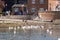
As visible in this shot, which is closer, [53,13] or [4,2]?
[53,13]

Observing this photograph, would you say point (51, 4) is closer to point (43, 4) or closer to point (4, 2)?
point (43, 4)

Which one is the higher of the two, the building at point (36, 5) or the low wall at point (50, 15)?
the low wall at point (50, 15)

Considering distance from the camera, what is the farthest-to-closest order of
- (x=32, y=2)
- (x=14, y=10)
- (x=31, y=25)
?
(x=32, y=2) < (x=14, y=10) < (x=31, y=25)

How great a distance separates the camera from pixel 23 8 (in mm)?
53969

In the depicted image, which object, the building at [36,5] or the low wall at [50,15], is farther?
the building at [36,5]

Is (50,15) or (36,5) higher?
(50,15)

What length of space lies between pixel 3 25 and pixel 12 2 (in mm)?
27532

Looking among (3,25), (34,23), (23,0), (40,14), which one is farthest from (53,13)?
(23,0)

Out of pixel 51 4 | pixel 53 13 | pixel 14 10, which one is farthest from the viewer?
pixel 14 10

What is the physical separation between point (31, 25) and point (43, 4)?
84.6 ft

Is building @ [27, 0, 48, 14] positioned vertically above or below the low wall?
below

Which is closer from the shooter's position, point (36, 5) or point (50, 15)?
point (50, 15)

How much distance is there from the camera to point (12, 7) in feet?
179

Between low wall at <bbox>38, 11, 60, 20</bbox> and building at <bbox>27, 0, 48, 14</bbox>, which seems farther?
building at <bbox>27, 0, 48, 14</bbox>
